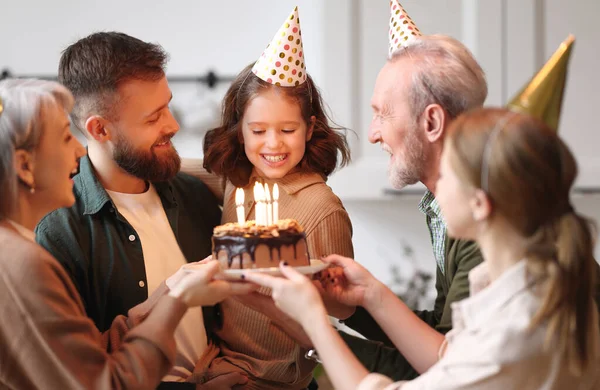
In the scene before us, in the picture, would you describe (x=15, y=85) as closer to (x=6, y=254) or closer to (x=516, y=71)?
(x=6, y=254)

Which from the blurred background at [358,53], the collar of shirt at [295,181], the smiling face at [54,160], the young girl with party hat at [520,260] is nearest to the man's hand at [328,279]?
the collar of shirt at [295,181]

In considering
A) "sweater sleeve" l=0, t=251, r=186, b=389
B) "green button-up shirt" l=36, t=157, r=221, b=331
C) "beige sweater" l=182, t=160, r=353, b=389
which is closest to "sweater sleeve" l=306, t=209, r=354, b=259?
"beige sweater" l=182, t=160, r=353, b=389

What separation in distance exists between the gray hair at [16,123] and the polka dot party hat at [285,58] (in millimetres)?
743

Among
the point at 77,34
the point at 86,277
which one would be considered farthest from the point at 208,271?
the point at 77,34

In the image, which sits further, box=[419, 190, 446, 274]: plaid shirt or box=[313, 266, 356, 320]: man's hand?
box=[419, 190, 446, 274]: plaid shirt

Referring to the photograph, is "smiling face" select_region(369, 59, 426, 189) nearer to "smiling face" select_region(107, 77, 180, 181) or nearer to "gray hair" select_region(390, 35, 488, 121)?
"gray hair" select_region(390, 35, 488, 121)

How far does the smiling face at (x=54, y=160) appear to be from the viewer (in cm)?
146

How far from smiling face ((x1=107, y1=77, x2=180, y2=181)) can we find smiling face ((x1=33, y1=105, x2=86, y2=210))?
0.49 m

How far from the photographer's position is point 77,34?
143 inches

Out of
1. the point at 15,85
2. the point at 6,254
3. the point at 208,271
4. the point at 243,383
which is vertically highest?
the point at 15,85

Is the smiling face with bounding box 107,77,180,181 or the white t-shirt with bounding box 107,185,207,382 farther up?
the smiling face with bounding box 107,77,180,181

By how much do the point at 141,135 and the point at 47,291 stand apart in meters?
0.75

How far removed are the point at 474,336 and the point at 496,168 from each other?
10.9 inches

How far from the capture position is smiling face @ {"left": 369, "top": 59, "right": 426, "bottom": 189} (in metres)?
1.89
